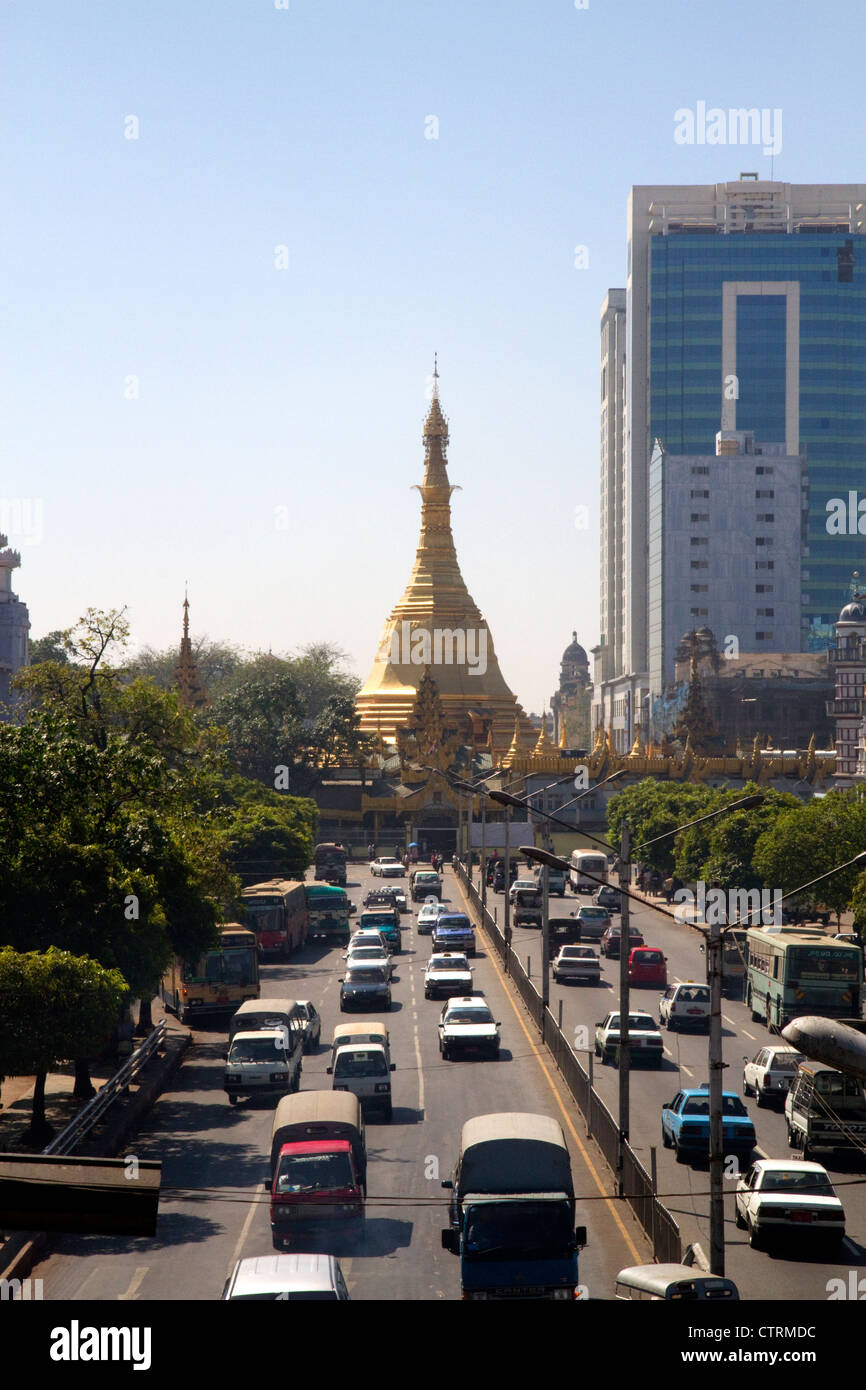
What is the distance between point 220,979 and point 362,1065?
14.6 m

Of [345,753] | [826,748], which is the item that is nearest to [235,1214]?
[345,753]

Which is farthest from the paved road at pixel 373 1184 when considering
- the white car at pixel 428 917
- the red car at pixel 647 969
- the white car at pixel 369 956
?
the white car at pixel 428 917

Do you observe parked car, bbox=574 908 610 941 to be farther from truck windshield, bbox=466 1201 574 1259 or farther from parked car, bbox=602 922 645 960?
truck windshield, bbox=466 1201 574 1259

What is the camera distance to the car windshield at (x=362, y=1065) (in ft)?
109

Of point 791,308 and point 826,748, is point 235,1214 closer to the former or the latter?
point 826,748

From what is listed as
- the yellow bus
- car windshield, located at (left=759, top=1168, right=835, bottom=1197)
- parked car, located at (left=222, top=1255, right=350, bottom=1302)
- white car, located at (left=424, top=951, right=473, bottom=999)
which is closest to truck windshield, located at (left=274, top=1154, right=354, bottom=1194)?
parked car, located at (left=222, top=1255, right=350, bottom=1302)

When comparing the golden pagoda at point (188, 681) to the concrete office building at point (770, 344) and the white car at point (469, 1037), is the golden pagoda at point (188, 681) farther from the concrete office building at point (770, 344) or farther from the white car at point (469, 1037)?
the white car at point (469, 1037)

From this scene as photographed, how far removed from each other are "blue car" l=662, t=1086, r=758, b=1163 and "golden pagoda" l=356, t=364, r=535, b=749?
90994 mm

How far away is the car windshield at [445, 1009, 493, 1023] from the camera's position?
40562 mm

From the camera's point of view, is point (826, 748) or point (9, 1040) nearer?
point (9, 1040)

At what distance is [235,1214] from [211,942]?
50.9ft

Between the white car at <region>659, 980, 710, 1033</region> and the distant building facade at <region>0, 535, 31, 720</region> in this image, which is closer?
the white car at <region>659, 980, 710, 1033</region>

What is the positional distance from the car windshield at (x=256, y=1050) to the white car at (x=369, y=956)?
13375 millimetres
